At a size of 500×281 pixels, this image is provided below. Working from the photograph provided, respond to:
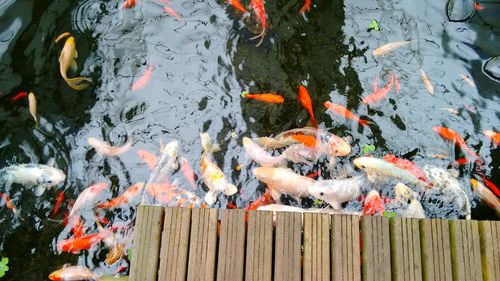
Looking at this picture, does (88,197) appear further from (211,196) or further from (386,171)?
(386,171)

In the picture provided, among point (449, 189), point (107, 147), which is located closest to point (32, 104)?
point (107, 147)

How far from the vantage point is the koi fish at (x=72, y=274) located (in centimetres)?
351

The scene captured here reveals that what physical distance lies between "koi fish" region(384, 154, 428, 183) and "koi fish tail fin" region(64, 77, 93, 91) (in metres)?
2.85

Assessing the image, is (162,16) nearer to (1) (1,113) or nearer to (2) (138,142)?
(2) (138,142)

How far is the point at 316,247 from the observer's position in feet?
9.48

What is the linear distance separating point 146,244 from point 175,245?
0.63ft

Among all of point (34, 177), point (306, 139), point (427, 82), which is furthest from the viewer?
point (427, 82)

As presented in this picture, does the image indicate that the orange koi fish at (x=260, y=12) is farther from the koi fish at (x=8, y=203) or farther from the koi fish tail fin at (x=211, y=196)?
the koi fish at (x=8, y=203)

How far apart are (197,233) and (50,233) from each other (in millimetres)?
1519

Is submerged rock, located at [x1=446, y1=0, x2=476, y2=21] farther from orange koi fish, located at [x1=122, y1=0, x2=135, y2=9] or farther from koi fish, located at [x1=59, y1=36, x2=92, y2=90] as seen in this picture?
koi fish, located at [x1=59, y1=36, x2=92, y2=90]

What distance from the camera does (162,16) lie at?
4.43 m

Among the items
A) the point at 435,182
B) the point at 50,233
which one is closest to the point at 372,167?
the point at 435,182

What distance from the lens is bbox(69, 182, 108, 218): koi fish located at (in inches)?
147

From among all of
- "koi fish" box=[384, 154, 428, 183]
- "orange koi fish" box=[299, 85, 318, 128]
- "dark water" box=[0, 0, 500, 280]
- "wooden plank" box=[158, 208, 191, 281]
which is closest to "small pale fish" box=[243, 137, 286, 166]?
"dark water" box=[0, 0, 500, 280]
